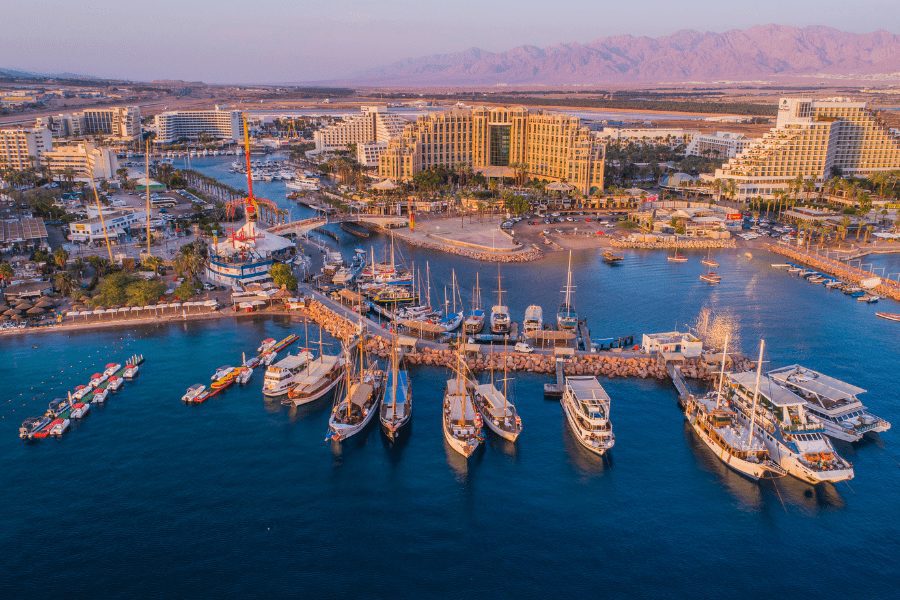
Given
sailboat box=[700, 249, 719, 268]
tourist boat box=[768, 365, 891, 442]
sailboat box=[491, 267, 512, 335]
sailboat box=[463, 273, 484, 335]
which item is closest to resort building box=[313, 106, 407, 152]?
sailboat box=[700, 249, 719, 268]

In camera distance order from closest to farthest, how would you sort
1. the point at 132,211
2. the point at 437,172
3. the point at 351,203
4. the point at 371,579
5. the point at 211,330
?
the point at 371,579 → the point at 211,330 → the point at 132,211 → the point at 351,203 → the point at 437,172

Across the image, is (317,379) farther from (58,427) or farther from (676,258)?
(676,258)

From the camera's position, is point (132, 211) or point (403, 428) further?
point (132, 211)

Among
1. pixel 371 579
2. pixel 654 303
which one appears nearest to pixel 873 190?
pixel 654 303

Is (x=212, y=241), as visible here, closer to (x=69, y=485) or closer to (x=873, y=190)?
(x=69, y=485)

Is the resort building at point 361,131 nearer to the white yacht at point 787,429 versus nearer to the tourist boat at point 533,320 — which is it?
the tourist boat at point 533,320

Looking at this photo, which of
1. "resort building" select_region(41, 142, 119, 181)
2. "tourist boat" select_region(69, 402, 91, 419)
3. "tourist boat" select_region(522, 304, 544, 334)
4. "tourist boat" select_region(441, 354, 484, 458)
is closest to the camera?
"tourist boat" select_region(441, 354, 484, 458)

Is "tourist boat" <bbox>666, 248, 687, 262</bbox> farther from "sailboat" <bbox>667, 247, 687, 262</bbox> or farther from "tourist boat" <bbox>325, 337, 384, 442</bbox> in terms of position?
"tourist boat" <bbox>325, 337, 384, 442</bbox>
